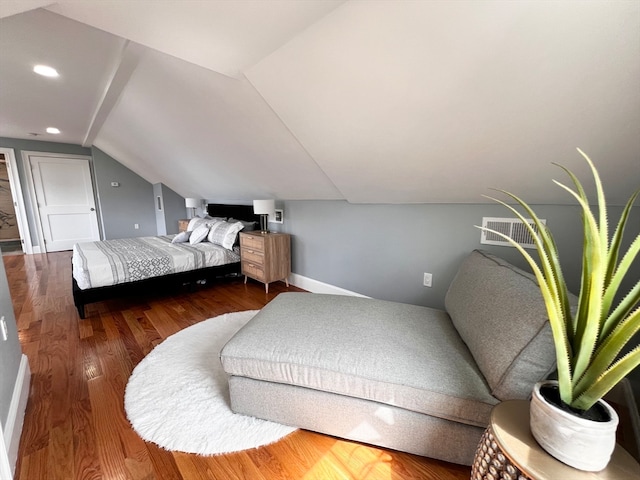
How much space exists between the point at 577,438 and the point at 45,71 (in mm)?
4082

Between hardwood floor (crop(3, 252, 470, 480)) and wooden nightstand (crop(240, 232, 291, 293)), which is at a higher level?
wooden nightstand (crop(240, 232, 291, 293))

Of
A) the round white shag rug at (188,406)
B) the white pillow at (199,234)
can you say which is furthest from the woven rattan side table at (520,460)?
the white pillow at (199,234)

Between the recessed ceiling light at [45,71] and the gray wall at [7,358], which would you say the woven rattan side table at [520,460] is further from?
the recessed ceiling light at [45,71]

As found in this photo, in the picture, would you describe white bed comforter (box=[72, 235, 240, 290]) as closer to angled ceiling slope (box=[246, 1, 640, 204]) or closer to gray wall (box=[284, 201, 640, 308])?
gray wall (box=[284, 201, 640, 308])

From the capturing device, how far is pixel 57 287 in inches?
136

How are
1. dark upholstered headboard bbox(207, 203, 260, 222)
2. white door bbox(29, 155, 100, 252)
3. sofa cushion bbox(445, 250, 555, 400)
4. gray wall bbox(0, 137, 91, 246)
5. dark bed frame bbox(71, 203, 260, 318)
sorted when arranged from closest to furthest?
sofa cushion bbox(445, 250, 555, 400) → dark bed frame bbox(71, 203, 260, 318) → dark upholstered headboard bbox(207, 203, 260, 222) → gray wall bbox(0, 137, 91, 246) → white door bbox(29, 155, 100, 252)

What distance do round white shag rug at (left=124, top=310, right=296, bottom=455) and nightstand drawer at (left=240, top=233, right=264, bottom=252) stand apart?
1.31m

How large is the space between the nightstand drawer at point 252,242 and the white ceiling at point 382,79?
949 millimetres

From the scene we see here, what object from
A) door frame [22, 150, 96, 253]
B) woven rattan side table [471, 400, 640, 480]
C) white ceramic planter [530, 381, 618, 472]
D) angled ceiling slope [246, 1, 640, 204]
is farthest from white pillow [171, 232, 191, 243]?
white ceramic planter [530, 381, 618, 472]

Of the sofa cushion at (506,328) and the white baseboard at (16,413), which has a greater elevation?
the sofa cushion at (506,328)

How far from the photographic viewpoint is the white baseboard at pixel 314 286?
9.82ft

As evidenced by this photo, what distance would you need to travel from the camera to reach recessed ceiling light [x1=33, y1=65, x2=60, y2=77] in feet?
7.51

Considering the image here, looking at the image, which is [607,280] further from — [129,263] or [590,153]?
[129,263]

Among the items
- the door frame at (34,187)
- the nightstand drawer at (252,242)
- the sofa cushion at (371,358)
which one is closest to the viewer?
the sofa cushion at (371,358)
